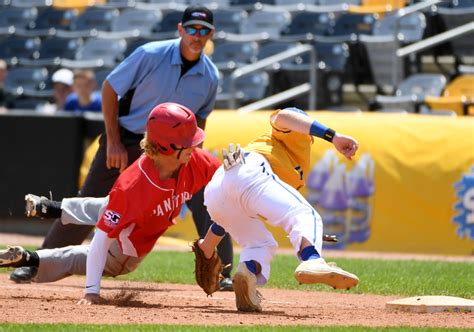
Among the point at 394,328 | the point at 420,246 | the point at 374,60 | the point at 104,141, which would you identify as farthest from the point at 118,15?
the point at 394,328

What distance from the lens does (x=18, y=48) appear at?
21.2 m

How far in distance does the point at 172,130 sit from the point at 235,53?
39.0 ft

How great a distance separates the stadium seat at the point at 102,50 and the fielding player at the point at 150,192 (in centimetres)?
1241

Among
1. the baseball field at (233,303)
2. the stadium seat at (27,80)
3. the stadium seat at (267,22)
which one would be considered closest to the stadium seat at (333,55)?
the stadium seat at (267,22)

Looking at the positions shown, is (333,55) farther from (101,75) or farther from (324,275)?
(324,275)

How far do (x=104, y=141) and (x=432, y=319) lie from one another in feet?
10.9

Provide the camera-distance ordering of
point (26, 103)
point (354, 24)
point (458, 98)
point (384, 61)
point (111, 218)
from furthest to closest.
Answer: point (26, 103), point (354, 24), point (384, 61), point (458, 98), point (111, 218)

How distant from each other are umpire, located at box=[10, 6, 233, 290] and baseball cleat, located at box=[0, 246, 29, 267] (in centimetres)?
116

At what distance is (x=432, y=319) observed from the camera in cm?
646

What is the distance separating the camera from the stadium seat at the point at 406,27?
1714 centimetres

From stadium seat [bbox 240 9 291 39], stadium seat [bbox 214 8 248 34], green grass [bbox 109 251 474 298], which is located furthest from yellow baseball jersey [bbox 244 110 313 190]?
stadium seat [bbox 214 8 248 34]

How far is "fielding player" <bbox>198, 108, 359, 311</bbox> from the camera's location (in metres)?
6.31

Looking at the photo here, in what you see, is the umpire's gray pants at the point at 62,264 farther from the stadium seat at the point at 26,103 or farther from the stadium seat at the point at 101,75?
the stadium seat at the point at 26,103

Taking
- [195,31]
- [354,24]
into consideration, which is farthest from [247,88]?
[195,31]
